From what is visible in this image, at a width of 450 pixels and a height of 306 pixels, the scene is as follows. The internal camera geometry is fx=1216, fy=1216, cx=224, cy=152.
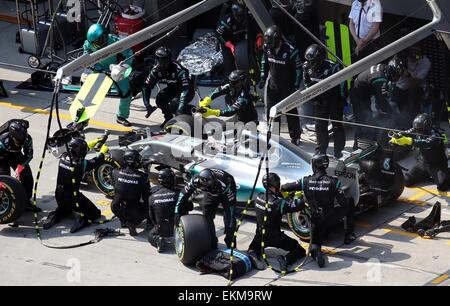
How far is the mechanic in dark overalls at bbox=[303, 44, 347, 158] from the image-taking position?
63.4 feet

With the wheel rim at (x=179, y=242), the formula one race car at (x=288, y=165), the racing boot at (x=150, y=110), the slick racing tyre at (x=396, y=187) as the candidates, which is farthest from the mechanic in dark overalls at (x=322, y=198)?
the racing boot at (x=150, y=110)

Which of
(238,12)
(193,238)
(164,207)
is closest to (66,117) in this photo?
(238,12)

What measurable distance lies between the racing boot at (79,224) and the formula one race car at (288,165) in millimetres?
1423

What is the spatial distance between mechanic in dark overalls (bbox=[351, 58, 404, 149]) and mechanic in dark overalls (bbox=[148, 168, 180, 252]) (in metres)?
4.16

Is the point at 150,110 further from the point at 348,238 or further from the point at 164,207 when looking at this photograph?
the point at 348,238

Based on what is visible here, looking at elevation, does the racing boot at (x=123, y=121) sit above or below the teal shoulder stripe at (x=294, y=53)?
below

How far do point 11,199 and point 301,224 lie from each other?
4.24m

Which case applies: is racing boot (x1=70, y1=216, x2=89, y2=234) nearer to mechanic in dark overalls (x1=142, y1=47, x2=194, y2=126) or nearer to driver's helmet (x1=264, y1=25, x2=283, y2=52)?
mechanic in dark overalls (x1=142, y1=47, x2=194, y2=126)

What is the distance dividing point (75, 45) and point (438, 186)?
909cm

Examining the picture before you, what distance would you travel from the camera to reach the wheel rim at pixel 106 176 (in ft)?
61.3

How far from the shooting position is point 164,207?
1680 centimetres

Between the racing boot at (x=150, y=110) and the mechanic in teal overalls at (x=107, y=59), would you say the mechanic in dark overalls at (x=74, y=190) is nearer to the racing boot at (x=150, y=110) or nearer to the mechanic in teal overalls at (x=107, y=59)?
the mechanic in teal overalls at (x=107, y=59)

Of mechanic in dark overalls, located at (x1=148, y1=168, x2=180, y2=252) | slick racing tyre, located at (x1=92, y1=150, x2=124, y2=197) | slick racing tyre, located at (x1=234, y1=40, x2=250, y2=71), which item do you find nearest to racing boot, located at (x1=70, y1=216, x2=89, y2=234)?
slick racing tyre, located at (x1=92, y1=150, x2=124, y2=197)

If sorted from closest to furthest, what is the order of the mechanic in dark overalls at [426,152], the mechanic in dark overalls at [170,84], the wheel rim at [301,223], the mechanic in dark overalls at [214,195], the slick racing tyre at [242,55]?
the mechanic in dark overalls at [214,195] → the wheel rim at [301,223] → the mechanic in dark overalls at [426,152] → the mechanic in dark overalls at [170,84] → the slick racing tyre at [242,55]
